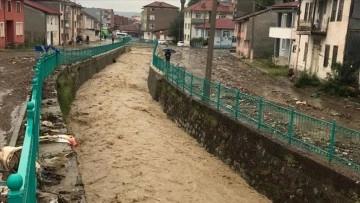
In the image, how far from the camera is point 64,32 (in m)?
65.7

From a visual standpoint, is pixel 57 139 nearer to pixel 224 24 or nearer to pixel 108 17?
pixel 224 24

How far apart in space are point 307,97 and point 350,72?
8.93 feet

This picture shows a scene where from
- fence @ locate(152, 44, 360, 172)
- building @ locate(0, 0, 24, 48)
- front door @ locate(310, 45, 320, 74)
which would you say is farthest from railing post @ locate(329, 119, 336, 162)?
building @ locate(0, 0, 24, 48)

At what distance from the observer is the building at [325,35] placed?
2412 centimetres

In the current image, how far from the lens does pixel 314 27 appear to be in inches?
1160

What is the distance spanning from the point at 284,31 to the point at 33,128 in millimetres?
36107

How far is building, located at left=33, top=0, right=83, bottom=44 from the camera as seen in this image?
64000 mm

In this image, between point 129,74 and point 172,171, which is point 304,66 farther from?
point 172,171

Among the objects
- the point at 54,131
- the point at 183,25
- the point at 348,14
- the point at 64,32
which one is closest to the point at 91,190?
the point at 54,131

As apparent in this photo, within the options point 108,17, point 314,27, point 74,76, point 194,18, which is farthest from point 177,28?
point 108,17

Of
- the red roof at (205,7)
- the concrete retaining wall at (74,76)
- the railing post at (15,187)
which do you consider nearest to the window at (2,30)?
the concrete retaining wall at (74,76)

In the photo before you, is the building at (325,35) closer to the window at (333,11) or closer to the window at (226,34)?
the window at (333,11)

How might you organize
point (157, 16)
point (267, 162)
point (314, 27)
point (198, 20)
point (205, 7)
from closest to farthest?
point (267, 162), point (314, 27), point (198, 20), point (205, 7), point (157, 16)

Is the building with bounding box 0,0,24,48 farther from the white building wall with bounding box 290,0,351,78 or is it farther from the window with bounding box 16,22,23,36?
the white building wall with bounding box 290,0,351,78
